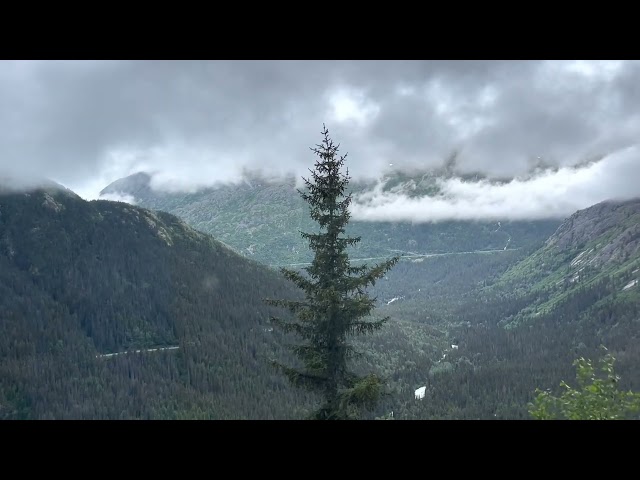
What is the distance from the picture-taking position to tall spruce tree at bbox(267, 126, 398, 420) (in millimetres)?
26172

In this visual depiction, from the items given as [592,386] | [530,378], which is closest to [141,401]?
[530,378]

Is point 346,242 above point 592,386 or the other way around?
above

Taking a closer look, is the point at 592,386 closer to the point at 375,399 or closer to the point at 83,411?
the point at 375,399

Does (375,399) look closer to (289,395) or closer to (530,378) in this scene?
(289,395)

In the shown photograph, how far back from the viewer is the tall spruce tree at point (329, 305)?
2617 cm

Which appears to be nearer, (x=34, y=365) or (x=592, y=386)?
(x=592, y=386)

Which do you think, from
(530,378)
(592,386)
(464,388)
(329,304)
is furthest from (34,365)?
(592,386)

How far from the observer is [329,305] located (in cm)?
2573

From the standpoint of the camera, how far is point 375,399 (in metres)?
24.3
